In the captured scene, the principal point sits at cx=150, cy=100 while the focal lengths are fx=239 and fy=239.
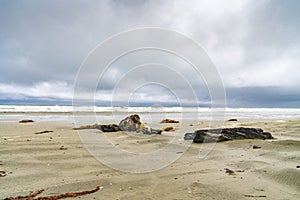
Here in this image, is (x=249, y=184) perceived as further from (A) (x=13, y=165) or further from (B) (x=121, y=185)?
(A) (x=13, y=165)

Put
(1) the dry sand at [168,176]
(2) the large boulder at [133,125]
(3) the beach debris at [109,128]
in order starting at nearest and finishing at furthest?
(1) the dry sand at [168,176], (2) the large boulder at [133,125], (3) the beach debris at [109,128]

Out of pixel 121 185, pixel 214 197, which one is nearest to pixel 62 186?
pixel 121 185

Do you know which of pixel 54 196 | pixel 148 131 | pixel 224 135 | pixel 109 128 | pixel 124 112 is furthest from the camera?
pixel 124 112

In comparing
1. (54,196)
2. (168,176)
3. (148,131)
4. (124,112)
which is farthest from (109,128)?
(124,112)

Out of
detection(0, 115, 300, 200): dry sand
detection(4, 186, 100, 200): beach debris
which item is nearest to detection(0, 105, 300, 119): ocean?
detection(0, 115, 300, 200): dry sand

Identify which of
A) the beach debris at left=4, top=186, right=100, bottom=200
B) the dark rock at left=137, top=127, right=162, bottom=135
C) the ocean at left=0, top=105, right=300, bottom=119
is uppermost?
the ocean at left=0, top=105, right=300, bottom=119

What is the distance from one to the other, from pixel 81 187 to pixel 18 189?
86cm

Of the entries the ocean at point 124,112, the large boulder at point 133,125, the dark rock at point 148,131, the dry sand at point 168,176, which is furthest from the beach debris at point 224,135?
the ocean at point 124,112

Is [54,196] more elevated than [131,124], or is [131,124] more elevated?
[131,124]

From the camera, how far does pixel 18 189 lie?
334 cm

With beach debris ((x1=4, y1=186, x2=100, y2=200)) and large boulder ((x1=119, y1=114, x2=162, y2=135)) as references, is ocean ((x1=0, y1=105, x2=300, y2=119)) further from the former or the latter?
beach debris ((x1=4, y1=186, x2=100, y2=200))

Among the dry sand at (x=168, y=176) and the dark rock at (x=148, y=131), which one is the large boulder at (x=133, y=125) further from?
the dry sand at (x=168, y=176)

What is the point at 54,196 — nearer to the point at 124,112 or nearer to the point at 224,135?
the point at 224,135

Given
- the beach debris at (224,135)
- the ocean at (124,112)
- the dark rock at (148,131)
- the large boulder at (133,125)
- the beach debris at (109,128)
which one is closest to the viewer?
the beach debris at (224,135)
